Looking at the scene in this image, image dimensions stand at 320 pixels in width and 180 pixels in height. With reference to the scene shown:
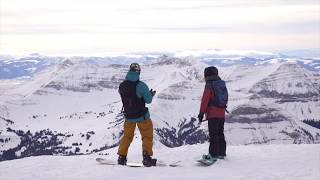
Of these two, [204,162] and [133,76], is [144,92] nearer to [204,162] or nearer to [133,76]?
[133,76]

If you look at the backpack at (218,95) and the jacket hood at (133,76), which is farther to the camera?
the backpack at (218,95)

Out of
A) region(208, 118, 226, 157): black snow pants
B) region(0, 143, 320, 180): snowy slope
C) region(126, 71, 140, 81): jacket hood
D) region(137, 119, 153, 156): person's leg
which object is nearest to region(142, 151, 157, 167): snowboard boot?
region(137, 119, 153, 156): person's leg

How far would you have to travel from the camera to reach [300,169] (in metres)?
20.6

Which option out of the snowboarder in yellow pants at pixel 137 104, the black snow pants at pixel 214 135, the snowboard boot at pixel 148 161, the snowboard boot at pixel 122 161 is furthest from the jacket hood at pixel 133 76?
the black snow pants at pixel 214 135

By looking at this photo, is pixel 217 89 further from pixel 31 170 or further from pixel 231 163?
pixel 31 170

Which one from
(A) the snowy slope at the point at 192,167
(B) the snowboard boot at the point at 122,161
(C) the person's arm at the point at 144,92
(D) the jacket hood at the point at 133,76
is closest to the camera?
(A) the snowy slope at the point at 192,167

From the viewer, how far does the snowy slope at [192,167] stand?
19422mm

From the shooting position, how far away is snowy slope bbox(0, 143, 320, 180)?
1942 centimetres

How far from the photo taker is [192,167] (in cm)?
2166

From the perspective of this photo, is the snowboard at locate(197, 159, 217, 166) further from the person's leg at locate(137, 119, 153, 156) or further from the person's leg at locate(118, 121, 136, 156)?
the person's leg at locate(118, 121, 136, 156)

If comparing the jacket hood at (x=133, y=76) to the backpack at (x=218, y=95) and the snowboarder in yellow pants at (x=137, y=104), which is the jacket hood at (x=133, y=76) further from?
the backpack at (x=218, y=95)

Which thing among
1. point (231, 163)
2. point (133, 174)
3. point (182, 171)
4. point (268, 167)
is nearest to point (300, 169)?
point (268, 167)

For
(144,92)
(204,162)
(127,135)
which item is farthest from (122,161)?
(204,162)

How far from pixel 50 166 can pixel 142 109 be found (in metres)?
4.43
